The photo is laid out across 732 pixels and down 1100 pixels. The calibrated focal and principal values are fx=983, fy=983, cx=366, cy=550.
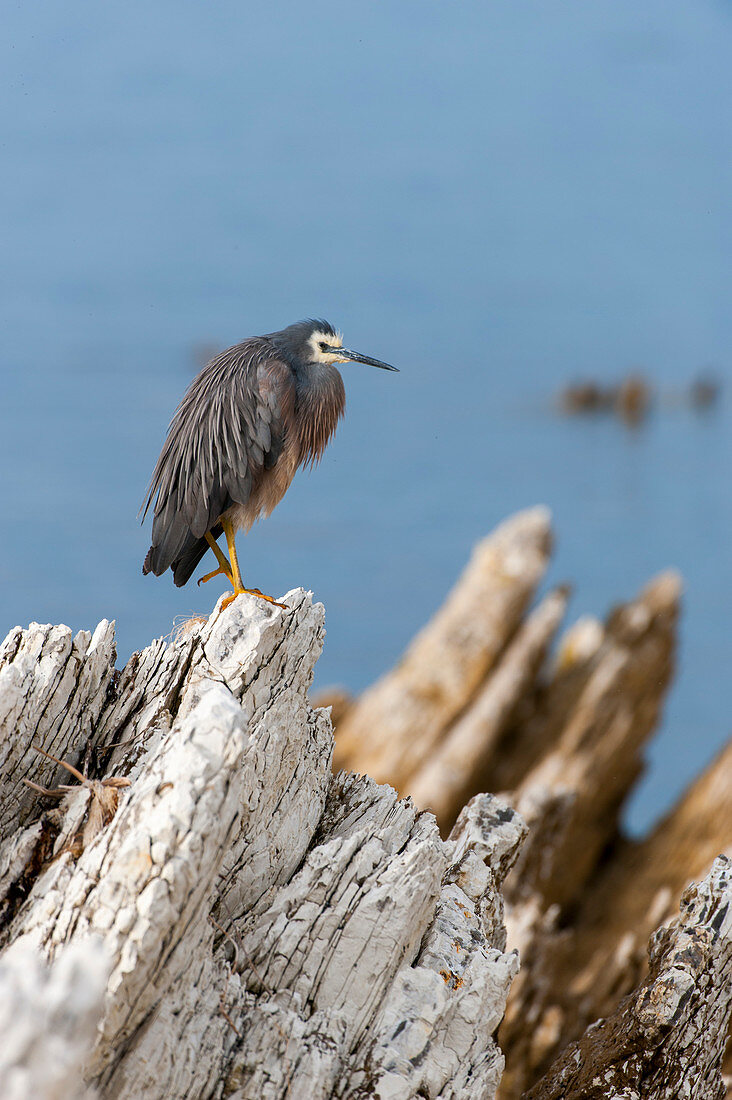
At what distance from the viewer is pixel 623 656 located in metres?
11.9

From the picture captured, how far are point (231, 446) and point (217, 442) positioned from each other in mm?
77

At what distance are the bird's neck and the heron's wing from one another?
13cm

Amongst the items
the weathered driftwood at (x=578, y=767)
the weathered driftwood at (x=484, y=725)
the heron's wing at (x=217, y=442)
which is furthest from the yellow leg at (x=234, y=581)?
the weathered driftwood at (x=484, y=725)

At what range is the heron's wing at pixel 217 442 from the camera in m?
5.27

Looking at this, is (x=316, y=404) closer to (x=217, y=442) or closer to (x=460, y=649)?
(x=217, y=442)

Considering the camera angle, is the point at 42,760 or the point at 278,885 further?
the point at 278,885

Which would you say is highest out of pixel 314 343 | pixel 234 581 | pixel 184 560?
pixel 314 343

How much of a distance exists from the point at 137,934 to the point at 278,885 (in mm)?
1280

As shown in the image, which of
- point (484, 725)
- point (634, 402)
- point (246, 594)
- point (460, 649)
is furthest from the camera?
point (634, 402)

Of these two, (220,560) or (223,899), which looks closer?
(223,899)

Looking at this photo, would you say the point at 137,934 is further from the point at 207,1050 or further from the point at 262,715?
the point at 262,715

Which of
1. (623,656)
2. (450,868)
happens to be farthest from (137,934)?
(623,656)

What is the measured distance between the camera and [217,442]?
527 cm

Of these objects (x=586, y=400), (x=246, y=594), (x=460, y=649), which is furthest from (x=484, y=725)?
(x=586, y=400)
